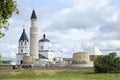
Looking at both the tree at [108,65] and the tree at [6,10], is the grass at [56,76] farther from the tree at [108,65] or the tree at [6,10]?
the tree at [6,10]

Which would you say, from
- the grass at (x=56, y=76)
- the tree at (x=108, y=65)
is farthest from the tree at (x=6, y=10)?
the tree at (x=108, y=65)

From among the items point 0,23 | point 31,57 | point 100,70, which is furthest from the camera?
point 31,57

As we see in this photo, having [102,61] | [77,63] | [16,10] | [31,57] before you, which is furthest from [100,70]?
[31,57]

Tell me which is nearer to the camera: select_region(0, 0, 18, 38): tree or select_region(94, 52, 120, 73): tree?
select_region(0, 0, 18, 38): tree

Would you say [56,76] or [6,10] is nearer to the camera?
[6,10]

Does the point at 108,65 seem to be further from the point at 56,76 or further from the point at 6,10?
the point at 6,10

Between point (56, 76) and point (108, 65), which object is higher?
point (108, 65)

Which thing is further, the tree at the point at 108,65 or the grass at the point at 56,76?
the tree at the point at 108,65

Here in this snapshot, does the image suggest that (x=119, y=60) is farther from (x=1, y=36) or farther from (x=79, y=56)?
(x=79, y=56)

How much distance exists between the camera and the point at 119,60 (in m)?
85.8

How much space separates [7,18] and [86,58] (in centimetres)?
13615

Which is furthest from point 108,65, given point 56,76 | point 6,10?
point 6,10

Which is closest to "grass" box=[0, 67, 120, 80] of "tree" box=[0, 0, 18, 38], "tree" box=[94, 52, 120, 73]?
"tree" box=[94, 52, 120, 73]

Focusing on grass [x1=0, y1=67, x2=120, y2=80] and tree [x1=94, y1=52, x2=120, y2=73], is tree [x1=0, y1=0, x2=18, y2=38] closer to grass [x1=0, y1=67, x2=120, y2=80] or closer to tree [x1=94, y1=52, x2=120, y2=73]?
grass [x1=0, y1=67, x2=120, y2=80]
